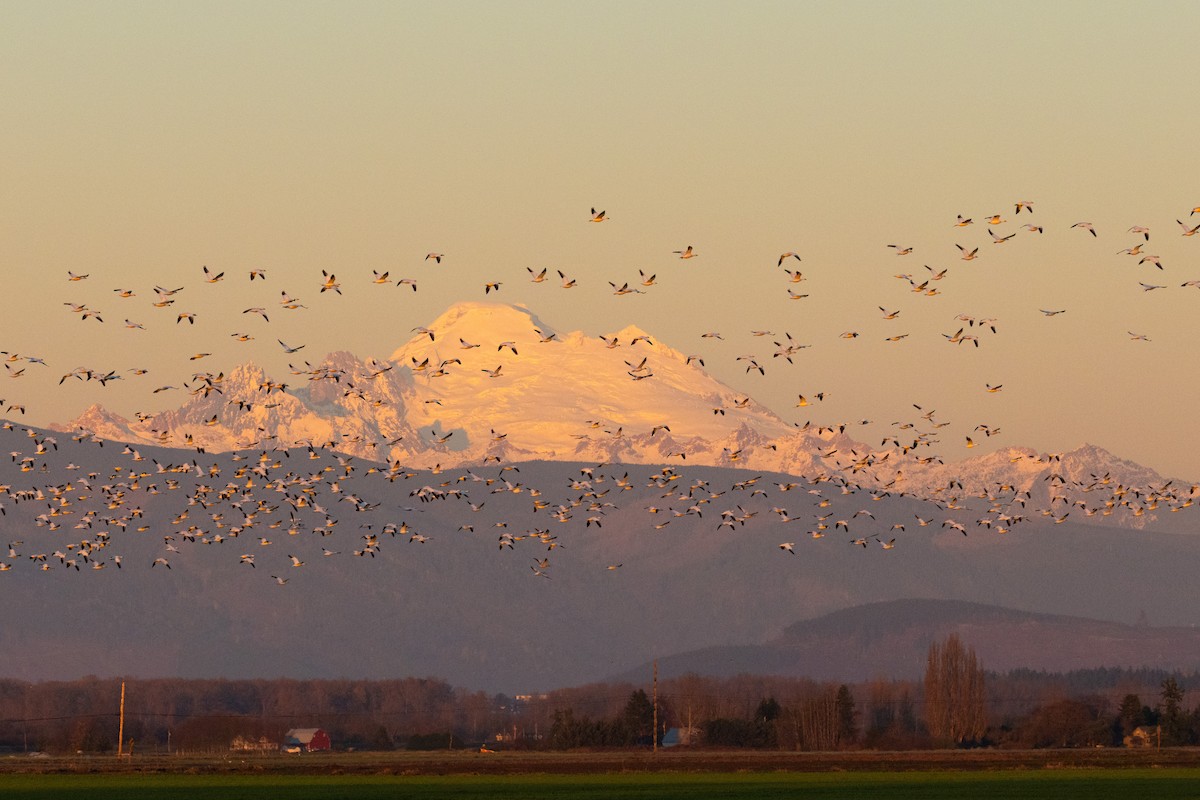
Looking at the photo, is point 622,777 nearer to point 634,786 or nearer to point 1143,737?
point 634,786

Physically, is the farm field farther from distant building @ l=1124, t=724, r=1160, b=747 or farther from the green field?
distant building @ l=1124, t=724, r=1160, b=747

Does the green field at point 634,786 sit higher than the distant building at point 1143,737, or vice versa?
the distant building at point 1143,737

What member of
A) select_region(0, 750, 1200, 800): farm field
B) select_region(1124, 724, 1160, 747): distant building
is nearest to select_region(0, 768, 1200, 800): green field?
select_region(0, 750, 1200, 800): farm field

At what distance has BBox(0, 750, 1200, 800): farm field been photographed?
3853 inches

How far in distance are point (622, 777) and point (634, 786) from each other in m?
11.6

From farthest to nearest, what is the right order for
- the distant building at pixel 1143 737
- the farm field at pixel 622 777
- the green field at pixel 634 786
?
the distant building at pixel 1143 737, the farm field at pixel 622 777, the green field at pixel 634 786

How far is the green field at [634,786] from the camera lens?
96062 mm

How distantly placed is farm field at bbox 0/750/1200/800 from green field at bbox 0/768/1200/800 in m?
0.07

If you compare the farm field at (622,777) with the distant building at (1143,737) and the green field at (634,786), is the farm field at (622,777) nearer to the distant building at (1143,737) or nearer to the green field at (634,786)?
the green field at (634,786)

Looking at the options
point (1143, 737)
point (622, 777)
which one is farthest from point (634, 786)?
point (1143, 737)

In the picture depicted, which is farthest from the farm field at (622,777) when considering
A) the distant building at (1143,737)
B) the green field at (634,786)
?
the distant building at (1143,737)

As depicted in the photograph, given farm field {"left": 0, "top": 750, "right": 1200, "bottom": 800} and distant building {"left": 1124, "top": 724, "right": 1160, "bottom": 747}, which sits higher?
distant building {"left": 1124, "top": 724, "right": 1160, "bottom": 747}

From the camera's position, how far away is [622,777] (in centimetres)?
11481

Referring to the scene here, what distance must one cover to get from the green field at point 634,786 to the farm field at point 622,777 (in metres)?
0.07
